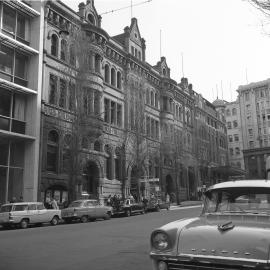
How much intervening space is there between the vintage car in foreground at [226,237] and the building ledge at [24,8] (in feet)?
95.7

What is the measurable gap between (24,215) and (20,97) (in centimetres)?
1189

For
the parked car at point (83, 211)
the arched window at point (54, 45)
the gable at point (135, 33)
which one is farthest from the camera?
the gable at point (135, 33)

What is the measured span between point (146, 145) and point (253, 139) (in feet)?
213

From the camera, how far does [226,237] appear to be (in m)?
4.81

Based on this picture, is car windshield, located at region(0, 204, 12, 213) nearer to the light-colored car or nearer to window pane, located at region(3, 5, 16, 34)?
the light-colored car

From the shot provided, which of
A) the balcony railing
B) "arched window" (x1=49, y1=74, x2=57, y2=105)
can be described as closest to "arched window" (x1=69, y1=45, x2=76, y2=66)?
"arched window" (x1=49, y1=74, x2=57, y2=105)

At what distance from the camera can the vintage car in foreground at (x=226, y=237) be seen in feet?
15.2

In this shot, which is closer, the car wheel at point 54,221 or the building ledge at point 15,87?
Result: the car wheel at point 54,221

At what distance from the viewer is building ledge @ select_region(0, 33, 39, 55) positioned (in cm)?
2941

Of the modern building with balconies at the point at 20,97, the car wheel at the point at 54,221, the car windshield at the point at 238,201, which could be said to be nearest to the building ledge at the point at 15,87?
the modern building with balconies at the point at 20,97

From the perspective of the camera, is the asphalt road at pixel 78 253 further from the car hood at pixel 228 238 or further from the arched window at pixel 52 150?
the arched window at pixel 52 150

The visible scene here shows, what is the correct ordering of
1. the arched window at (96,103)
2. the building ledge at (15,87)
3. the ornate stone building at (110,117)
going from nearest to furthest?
the building ledge at (15,87)
the ornate stone building at (110,117)
the arched window at (96,103)

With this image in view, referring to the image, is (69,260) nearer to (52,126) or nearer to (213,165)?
(52,126)

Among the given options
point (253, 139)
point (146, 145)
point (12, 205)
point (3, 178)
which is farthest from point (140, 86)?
point (253, 139)
